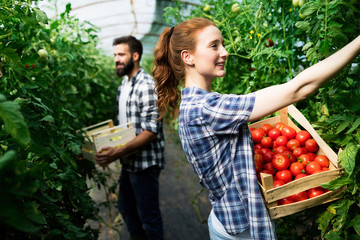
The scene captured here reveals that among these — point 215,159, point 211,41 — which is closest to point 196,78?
point 211,41

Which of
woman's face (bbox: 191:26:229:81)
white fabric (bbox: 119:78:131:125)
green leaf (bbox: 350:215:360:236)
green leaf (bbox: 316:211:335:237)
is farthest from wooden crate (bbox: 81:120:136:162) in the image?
green leaf (bbox: 350:215:360:236)


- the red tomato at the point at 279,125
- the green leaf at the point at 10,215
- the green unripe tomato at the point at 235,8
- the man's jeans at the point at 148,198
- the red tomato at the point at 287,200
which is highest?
the green unripe tomato at the point at 235,8

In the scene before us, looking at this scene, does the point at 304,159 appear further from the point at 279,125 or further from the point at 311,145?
the point at 279,125

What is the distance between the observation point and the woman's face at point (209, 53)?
1151mm

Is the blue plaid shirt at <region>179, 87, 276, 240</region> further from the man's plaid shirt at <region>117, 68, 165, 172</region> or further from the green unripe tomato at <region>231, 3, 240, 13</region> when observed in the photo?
the man's plaid shirt at <region>117, 68, 165, 172</region>

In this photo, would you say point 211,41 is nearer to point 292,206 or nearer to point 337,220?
point 292,206

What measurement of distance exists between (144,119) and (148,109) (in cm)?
10

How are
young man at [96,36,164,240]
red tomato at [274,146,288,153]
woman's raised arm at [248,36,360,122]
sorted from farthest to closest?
young man at [96,36,164,240] → red tomato at [274,146,288,153] → woman's raised arm at [248,36,360,122]

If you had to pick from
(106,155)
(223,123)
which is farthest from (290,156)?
(106,155)

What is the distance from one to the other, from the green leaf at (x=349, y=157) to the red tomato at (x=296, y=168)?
6.6 inches

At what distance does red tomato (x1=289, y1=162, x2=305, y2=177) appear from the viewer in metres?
1.19

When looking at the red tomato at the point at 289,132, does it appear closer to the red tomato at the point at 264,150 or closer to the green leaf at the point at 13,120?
the red tomato at the point at 264,150

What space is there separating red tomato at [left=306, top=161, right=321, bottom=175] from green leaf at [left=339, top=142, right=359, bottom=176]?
0.31 ft

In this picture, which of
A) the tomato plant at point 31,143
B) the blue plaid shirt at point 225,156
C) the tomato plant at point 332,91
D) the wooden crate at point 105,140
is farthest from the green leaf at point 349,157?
the wooden crate at point 105,140
